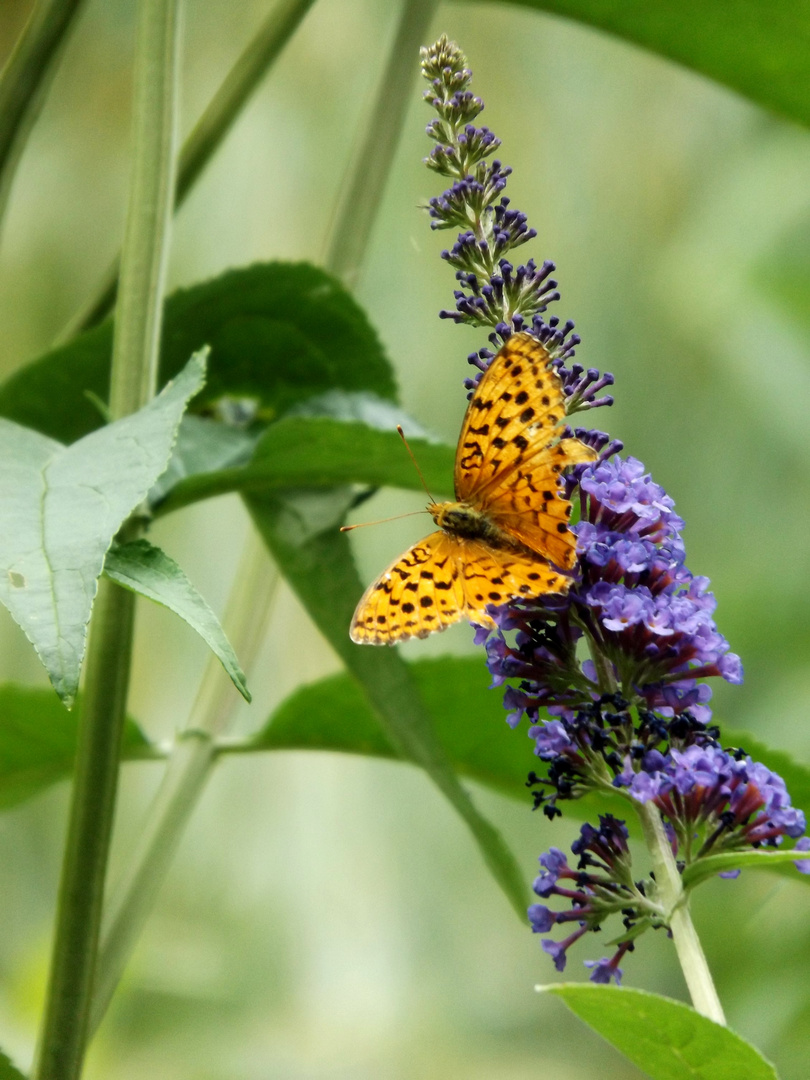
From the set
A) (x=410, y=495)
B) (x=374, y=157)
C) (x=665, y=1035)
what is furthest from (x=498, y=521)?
(x=410, y=495)

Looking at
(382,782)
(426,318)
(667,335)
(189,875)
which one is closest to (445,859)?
(382,782)

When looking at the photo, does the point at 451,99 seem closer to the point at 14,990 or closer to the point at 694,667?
the point at 694,667

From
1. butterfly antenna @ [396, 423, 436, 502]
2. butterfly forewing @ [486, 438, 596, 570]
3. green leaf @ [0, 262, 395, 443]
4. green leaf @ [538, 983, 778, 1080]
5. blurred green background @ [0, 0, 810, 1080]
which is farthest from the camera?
blurred green background @ [0, 0, 810, 1080]

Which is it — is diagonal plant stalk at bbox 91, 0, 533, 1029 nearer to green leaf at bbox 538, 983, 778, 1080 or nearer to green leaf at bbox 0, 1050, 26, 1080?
green leaf at bbox 0, 1050, 26, 1080

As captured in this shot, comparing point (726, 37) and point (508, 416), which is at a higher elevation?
point (726, 37)

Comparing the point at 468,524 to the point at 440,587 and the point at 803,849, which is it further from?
the point at 803,849

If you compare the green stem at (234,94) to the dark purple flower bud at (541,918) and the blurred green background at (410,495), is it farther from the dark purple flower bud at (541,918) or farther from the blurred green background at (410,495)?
the blurred green background at (410,495)

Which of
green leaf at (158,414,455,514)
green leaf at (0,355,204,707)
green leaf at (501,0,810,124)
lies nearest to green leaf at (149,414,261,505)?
green leaf at (158,414,455,514)
